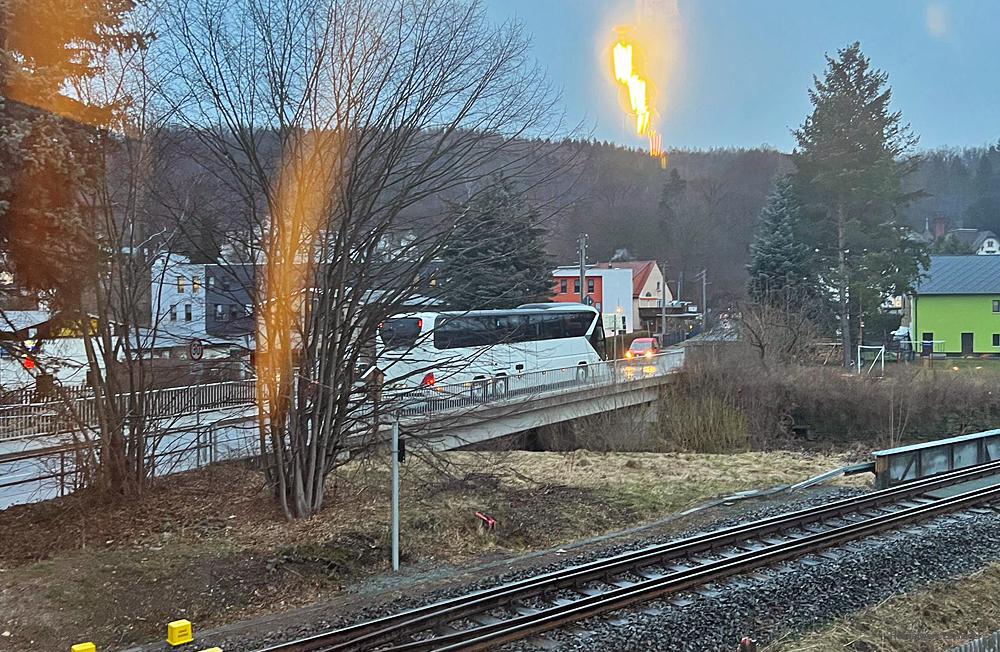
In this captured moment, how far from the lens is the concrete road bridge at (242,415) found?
44.8ft

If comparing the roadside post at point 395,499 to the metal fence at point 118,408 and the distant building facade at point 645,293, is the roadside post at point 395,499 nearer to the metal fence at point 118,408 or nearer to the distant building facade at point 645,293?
the metal fence at point 118,408

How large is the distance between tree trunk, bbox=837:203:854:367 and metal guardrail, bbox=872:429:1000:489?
27.5 meters

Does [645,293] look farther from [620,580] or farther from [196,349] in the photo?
[620,580]

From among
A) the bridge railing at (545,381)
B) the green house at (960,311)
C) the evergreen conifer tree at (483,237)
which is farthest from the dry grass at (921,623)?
the green house at (960,311)

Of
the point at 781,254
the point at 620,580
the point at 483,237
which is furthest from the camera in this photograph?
the point at 781,254

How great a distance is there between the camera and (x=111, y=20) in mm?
10977

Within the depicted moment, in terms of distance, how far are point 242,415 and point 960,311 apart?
53741mm

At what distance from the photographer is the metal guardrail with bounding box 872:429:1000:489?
15805 millimetres

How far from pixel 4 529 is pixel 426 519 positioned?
20.7 feet

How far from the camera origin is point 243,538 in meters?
12.2

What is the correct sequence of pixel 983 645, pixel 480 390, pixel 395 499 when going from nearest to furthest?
pixel 983 645 < pixel 395 499 < pixel 480 390

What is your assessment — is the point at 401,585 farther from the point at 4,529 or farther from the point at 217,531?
the point at 4,529

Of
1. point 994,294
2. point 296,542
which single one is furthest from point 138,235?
point 994,294

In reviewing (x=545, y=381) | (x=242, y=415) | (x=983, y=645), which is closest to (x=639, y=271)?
(x=545, y=381)
